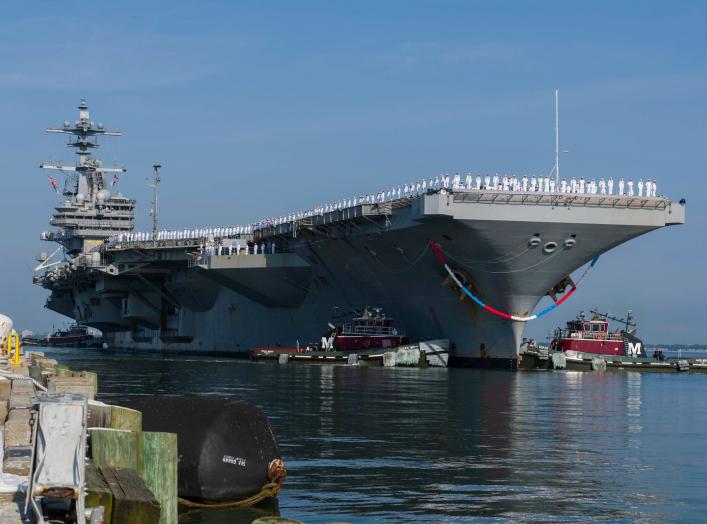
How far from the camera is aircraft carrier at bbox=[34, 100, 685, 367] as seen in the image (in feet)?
122

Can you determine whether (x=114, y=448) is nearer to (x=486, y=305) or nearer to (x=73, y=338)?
(x=486, y=305)

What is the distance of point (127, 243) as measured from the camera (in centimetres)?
6028

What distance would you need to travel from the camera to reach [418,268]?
41938mm

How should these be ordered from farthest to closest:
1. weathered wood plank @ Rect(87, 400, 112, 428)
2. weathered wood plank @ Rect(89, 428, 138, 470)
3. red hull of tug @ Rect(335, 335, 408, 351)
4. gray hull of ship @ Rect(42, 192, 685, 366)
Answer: red hull of tug @ Rect(335, 335, 408, 351) < gray hull of ship @ Rect(42, 192, 685, 366) < weathered wood plank @ Rect(87, 400, 112, 428) < weathered wood plank @ Rect(89, 428, 138, 470)

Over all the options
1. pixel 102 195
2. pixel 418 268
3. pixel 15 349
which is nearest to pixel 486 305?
pixel 418 268

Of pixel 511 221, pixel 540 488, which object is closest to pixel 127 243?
pixel 511 221

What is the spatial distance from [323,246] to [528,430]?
27.2 metres

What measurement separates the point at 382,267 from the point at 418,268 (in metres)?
2.14

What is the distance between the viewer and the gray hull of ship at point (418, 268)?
1463 inches

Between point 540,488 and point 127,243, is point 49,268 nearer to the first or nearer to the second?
point 127,243

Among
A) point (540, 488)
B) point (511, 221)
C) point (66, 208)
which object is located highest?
point (66, 208)

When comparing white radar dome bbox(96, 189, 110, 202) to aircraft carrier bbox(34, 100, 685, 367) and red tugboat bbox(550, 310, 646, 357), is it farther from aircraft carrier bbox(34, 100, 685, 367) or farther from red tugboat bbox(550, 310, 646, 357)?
red tugboat bbox(550, 310, 646, 357)

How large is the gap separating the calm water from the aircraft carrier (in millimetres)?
6412

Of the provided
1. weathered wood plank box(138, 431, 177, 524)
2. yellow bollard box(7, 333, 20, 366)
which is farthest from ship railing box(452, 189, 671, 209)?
weathered wood plank box(138, 431, 177, 524)
